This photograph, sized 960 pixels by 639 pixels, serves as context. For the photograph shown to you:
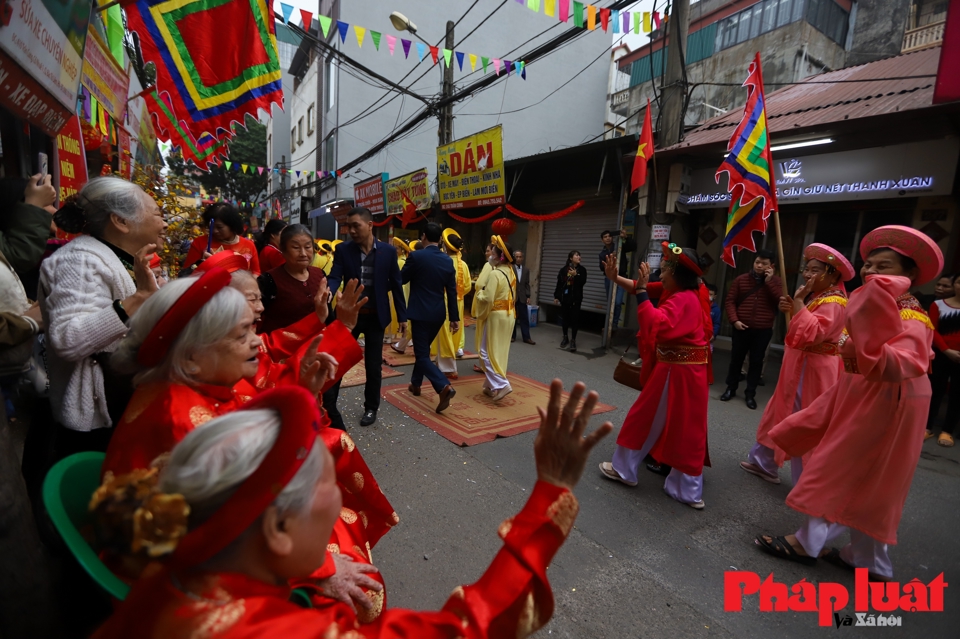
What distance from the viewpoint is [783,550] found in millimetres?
2633

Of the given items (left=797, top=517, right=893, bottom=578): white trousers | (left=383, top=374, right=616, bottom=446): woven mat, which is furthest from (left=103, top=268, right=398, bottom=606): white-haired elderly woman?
(left=383, top=374, right=616, bottom=446): woven mat

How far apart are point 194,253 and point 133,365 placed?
11.5ft

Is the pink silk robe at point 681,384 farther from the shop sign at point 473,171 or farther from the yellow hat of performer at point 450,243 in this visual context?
the shop sign at point 473,171

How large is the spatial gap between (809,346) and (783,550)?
164 centimetres

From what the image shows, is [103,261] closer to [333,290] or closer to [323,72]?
[333,290]

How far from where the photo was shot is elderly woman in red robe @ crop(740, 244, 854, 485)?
3.33m

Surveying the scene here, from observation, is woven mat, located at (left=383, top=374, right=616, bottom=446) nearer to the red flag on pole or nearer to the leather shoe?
the leather shoe

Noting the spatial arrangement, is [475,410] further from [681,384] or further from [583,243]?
[583,243]

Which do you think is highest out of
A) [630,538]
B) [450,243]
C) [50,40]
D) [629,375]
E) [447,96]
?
[447,96]

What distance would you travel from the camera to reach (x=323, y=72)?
19516 mm

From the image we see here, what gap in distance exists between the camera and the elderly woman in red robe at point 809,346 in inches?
131

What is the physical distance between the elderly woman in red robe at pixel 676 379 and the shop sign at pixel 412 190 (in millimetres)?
9263

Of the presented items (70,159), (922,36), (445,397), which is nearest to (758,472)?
(445,397)

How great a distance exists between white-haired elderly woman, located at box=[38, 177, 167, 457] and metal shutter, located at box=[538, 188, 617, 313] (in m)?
8.47
